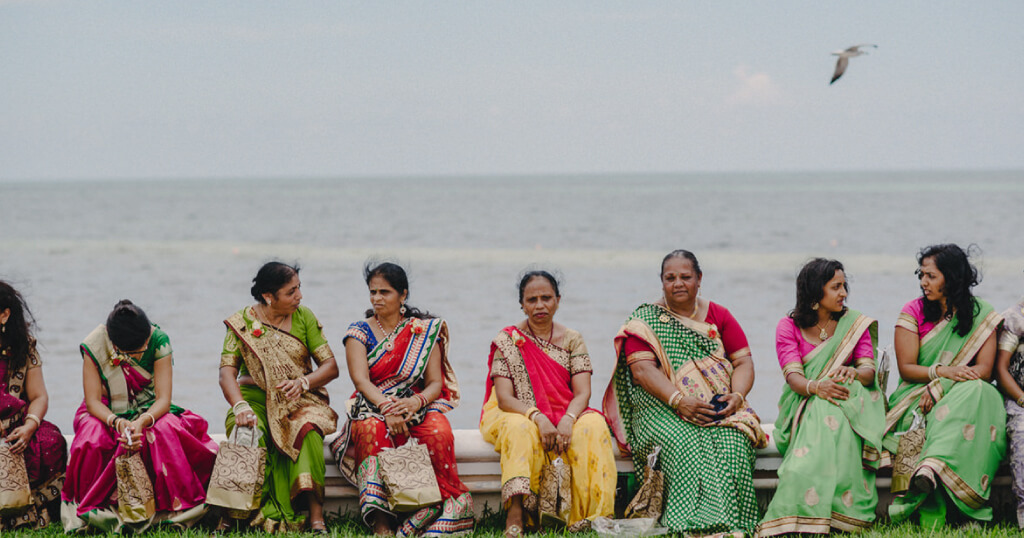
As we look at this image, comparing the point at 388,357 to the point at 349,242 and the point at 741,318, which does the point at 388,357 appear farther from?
the point at 349,242

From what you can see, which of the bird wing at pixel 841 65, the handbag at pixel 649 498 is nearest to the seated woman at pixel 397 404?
the handbag at pixel 649 498

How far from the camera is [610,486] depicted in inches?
206

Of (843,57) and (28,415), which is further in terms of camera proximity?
(843,57)

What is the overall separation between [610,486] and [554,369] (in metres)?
0.73

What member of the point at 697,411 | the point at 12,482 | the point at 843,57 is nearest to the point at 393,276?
the point at 697,411

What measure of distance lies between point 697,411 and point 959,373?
133 cm

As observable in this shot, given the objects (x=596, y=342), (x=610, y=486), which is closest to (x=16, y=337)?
(x=610, y=486)

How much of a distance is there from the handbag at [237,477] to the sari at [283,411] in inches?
3.6

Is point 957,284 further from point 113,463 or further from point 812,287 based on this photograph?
point 113,463

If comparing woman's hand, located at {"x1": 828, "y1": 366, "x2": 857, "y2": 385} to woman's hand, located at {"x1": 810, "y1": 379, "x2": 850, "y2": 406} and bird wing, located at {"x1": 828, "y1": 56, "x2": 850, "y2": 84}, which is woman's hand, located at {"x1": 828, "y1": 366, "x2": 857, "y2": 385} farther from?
bird wing, located at {"x1": 828, "y1": 56, "x2": 850, "y2": 84}

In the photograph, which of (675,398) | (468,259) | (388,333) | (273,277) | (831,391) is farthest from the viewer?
(468,259)

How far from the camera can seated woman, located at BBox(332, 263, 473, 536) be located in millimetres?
5211

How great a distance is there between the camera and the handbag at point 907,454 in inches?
207

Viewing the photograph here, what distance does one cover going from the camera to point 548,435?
17.3ft
